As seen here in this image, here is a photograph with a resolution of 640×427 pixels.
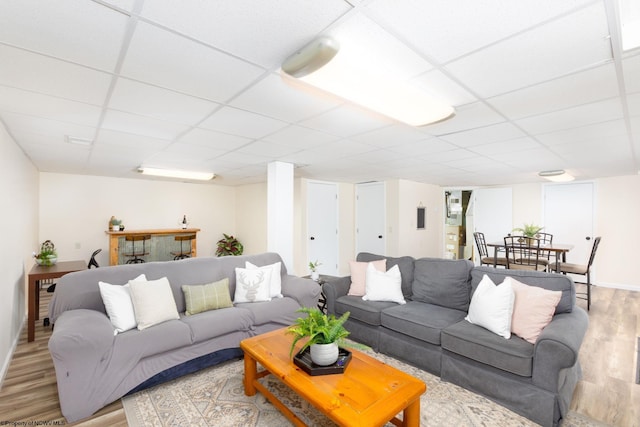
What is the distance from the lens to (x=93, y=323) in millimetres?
2215

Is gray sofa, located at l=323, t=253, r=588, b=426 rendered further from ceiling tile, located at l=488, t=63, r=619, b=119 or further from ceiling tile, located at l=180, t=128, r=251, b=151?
ceiling tile, located at l=180, t=128, r=251, b=151

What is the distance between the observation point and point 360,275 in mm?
3600

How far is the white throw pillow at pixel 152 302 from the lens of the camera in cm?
250

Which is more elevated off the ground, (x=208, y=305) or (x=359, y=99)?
(x=359, y=99)

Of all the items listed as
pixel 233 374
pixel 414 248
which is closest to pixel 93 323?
pixel 233 374

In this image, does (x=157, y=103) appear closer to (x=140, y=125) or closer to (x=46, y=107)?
(x=140, y=125)

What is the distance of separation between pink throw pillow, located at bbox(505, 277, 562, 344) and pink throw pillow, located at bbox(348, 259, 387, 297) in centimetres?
141

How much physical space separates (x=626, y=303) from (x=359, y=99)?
5.77m

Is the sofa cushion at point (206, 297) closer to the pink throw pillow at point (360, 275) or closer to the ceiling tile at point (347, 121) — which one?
the pink throw pillow at point (360, 275)

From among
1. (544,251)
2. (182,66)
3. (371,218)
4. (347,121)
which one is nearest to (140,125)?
(182,66)

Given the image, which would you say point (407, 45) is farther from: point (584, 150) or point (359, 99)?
point (584, 150)

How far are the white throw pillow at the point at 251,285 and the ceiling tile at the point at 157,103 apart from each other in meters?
1.68

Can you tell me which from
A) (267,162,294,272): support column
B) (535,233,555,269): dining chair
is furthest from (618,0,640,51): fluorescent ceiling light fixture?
(535,233,555,269): dining chair

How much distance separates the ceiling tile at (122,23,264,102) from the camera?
55.9 inches
